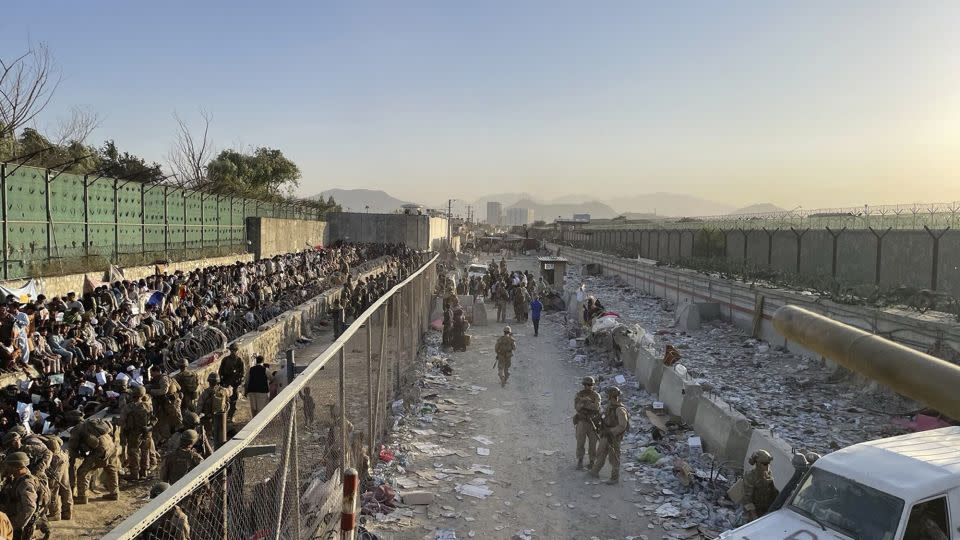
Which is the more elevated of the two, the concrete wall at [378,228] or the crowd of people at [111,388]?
the concrete wall at [378,228]

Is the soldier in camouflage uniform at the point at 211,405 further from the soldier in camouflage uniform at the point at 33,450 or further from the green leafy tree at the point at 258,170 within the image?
the green leafy tree at the point at 258,170

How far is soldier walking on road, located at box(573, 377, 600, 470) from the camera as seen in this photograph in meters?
8.80

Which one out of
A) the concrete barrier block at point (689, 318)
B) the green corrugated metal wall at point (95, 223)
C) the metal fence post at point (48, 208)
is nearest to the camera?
the green corrugated metal wall at point (95, 223)

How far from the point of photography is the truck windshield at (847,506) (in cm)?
445

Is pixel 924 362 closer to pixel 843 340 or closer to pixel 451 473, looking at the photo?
pixel 843 340

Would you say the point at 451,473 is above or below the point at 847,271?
below

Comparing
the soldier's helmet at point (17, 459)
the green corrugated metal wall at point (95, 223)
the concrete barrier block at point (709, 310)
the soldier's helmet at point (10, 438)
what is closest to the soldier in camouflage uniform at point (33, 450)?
the soldier's helmet at point (10, 438)

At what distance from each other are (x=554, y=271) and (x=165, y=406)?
23.0 meters

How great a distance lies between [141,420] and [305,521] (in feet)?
12.0

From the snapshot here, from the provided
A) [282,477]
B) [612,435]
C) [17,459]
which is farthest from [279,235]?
[282,477]

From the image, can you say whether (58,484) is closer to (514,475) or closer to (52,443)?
(52,443)

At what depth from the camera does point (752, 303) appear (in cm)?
1856

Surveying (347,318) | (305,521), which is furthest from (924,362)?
(347,318)

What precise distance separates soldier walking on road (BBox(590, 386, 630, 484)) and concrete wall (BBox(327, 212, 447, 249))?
41.2 metres
